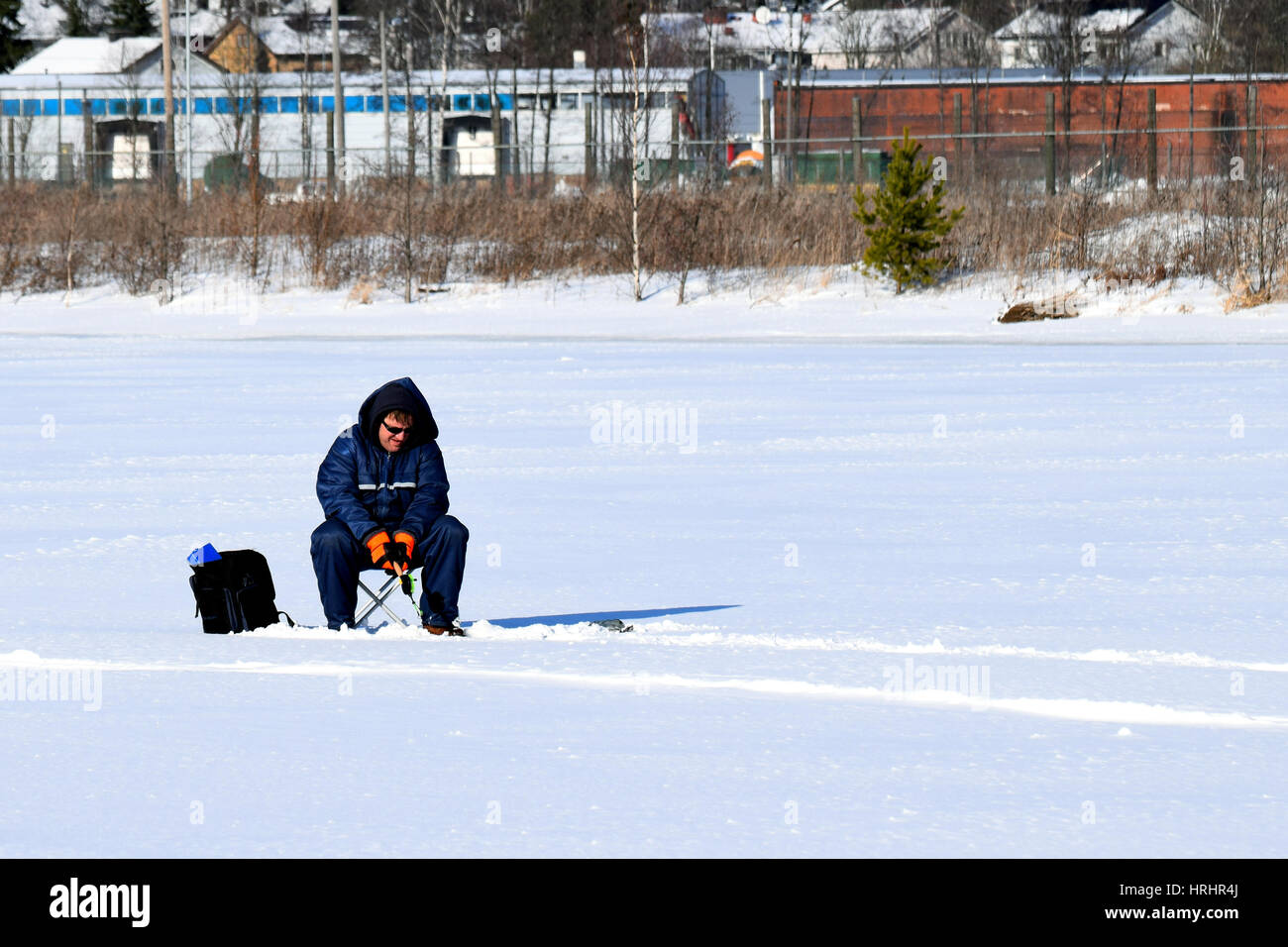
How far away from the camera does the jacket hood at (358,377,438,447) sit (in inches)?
270

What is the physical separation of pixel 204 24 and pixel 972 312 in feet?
314

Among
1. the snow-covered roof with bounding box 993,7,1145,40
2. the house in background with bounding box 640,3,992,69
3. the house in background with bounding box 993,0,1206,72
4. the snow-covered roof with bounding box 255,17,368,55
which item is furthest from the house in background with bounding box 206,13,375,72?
the house in background with bounding box 993,0,1206,72

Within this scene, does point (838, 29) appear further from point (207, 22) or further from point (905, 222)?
point (905, 222)

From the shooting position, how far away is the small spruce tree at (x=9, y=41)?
258 feet

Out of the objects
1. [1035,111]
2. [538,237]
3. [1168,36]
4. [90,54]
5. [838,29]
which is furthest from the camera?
[838,29]

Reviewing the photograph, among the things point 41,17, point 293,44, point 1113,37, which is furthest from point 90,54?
point 41,17

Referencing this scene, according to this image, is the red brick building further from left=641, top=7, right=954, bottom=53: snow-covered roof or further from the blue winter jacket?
the blue winter jacket

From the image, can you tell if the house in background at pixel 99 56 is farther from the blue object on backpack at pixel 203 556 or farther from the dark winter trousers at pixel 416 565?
the dark winter trousers at pixel 416 565

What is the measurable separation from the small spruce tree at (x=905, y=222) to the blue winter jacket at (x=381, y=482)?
18.9 m

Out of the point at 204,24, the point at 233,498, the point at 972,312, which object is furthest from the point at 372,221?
the point at 204,24

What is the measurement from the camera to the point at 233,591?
735 cm

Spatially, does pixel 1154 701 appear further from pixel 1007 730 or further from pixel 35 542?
pixel 35 542

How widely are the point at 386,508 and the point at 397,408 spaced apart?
528mm

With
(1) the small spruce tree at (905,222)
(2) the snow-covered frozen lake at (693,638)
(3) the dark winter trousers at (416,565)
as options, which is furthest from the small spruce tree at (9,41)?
(3) the dark winter trousers at (416,565)
